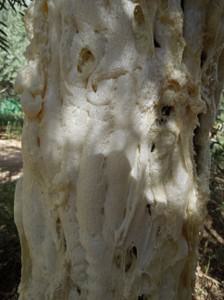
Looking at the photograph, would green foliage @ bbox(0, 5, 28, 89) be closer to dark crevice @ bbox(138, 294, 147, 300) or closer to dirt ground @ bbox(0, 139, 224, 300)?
dirt ground @ bbox(0, 139, 224, 300)

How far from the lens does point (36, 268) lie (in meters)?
1.93

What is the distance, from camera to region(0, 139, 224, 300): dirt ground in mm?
3523

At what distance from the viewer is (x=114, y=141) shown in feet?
5.64

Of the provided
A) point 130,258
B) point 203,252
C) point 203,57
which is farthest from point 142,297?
point 203,252

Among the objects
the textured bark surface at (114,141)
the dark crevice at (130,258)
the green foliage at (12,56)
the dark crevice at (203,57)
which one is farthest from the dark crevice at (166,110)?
the green foliage at (12,56)

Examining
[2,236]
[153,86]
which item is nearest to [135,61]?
[153,86]

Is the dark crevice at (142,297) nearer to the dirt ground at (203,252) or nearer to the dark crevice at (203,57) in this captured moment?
the dark crevice at (203,57)

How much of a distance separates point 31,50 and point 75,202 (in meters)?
0.64

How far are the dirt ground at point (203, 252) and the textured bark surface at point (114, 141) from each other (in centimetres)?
169

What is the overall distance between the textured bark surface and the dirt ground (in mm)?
1691

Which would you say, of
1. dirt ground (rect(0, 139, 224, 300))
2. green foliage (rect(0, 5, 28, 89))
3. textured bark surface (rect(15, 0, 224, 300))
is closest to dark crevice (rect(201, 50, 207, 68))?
textured bark surface (rect(15, 0, 224, 300))

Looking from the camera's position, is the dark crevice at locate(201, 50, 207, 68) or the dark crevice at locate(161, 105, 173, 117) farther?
the dark crevice at locate(201, 50, 207, 68)

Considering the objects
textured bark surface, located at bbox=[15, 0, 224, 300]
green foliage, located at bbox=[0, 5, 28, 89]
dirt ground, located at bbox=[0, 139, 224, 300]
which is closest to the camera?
textured bark surface, located at bbox=[15, 0, 224, 300]

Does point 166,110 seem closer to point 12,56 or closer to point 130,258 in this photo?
point 130,258
